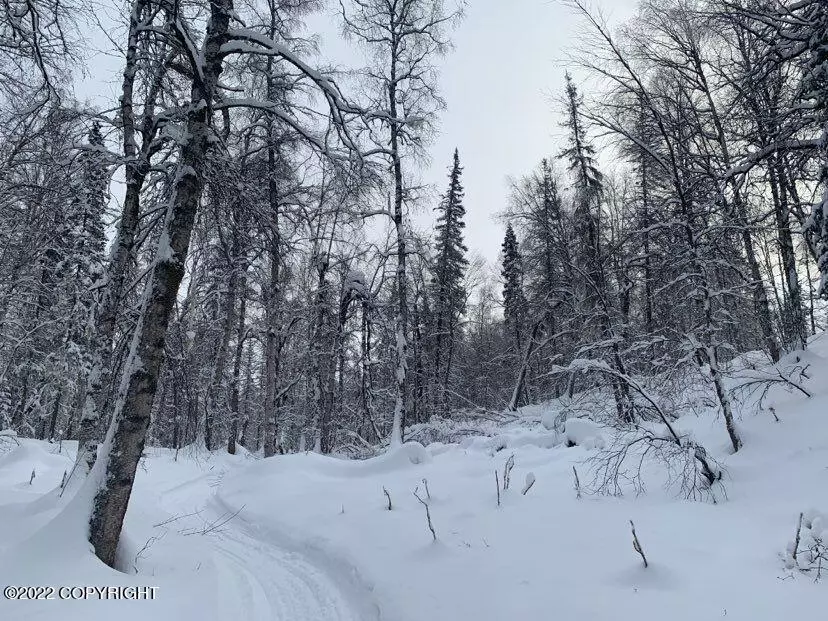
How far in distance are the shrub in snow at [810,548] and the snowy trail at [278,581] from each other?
3416 millimetres

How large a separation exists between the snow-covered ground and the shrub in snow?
8cm

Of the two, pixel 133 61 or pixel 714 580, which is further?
pixel 133 61

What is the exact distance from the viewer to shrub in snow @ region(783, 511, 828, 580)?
140 inches

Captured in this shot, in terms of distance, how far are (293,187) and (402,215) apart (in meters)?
3.34

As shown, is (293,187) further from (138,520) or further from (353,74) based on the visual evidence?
(138,520)

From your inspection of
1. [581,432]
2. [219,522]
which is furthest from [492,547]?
[219,522]

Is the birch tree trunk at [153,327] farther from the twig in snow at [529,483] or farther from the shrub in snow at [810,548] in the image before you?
the shrub in snow at [810,548]

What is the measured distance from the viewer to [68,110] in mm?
6527

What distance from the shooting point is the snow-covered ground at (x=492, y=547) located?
357 cm

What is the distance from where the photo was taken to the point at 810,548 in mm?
3648

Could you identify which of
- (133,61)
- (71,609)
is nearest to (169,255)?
(71,609)

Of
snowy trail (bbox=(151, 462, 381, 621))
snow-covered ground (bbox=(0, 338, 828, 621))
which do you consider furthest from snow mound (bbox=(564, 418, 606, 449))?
snowy trail (bbox=(151, 462, 381, 621))

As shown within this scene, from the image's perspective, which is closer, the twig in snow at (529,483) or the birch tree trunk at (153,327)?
the birch tree trunk at (153,327)

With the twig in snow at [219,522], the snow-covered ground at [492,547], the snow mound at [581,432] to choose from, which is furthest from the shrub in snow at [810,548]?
the twig in snow at [219,522]
